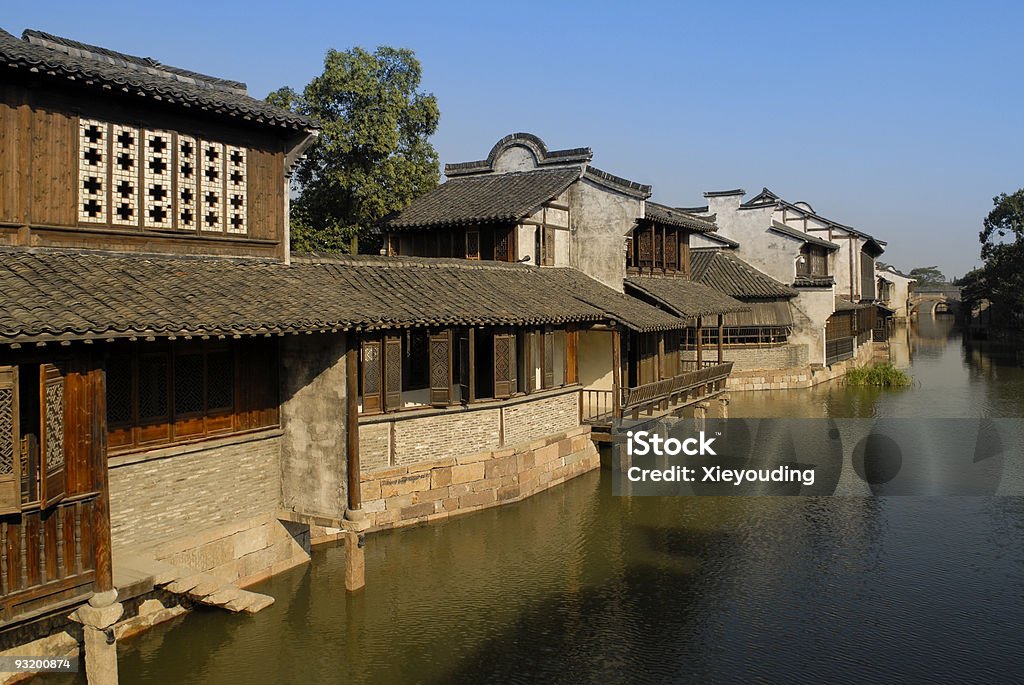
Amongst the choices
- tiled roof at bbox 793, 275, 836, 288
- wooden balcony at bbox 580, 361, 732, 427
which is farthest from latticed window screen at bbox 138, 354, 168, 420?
tiled roof at bbox 793, 275, 836, 288

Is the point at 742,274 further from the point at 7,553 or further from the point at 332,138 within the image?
the point at 7,553

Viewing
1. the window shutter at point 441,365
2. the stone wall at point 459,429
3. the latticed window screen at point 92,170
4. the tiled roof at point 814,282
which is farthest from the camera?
the tiled roof at point 814,282

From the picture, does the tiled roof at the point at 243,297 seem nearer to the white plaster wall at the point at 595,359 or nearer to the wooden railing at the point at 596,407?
the wooden railing at the point at 596,407

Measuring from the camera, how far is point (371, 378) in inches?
619

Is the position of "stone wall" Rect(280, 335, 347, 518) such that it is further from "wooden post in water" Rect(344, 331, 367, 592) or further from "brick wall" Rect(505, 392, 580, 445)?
"brick wall" Rect(505, 392, 580, 445)

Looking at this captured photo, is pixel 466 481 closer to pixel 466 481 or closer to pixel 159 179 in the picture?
pixel 466 481

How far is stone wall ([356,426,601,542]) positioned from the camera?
52.5ft

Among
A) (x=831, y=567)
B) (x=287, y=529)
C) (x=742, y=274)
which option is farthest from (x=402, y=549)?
(x=742, y=274)

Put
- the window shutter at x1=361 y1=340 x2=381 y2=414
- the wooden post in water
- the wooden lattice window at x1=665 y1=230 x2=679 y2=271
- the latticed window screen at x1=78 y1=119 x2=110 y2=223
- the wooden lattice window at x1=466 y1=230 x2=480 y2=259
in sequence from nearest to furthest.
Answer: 1. the latticed window screen at x1=78 y1=119 x2=110 y2=223
2. the wooden post in water
3. the window shutter at x1=361 y1=340 x2=381 y2=414
4. the wooden lattice window at x1=466 y1=230 x2=480 y2=259
5. the wooden lattice window at x1=665 y1=230 x2=679 y2=271

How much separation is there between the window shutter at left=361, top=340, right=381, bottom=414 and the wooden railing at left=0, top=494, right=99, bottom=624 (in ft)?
20.8

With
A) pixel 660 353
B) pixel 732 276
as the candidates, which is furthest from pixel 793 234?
pixel 660 353
